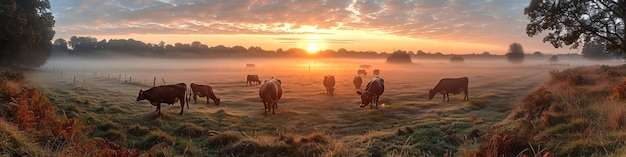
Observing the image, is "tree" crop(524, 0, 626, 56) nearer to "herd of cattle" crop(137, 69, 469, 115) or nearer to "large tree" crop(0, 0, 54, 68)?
"herd of cattle" crop(137, 69, 469, 115)

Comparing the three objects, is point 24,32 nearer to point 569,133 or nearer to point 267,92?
point 267,92

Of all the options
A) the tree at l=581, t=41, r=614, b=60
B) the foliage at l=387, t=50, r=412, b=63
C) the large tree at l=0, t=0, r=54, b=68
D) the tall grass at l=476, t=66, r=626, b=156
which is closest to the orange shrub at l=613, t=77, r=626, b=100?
the tall grass at l=476, t=66, r=626, b=156

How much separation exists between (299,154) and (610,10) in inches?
1063

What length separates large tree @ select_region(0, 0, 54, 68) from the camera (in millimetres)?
36897

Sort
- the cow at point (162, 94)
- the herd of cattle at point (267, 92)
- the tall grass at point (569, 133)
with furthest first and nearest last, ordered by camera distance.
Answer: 1. the herd of cattle at point (267, 92)
2. the cow at point (162, 94)
3. the tall grass at point (569, 133)

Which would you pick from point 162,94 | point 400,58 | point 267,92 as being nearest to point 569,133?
point 267,92

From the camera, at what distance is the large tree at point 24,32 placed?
3690cm

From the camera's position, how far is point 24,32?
38906mm

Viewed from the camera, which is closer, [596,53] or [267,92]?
[267,92]

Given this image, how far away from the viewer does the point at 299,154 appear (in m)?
9.46

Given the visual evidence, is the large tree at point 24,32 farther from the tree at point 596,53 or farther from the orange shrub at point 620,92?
the tree at point 596,53

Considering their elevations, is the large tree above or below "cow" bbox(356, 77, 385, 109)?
above

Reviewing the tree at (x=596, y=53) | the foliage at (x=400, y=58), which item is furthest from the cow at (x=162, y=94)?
the tree at (x=596, y=53)

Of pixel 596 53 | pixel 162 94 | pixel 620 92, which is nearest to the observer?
pixel 620 92
